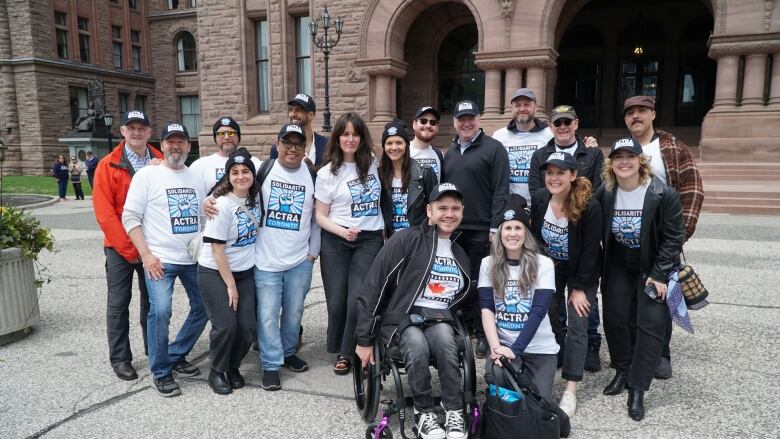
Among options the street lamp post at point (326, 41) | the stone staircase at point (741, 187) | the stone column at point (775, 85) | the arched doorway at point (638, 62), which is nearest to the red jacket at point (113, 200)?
the stone staircase at point (741, 187)

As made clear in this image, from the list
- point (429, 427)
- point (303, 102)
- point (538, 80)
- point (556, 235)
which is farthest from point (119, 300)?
point (538, 80)

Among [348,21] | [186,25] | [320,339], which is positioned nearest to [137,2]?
[186,25]

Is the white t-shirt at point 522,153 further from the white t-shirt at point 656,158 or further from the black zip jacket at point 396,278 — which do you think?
the black zip jacket at point 396,278

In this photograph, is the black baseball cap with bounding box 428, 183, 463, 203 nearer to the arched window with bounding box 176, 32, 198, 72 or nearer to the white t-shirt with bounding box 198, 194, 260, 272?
the white t-shirt with bounding box 198, 194, 260, 272

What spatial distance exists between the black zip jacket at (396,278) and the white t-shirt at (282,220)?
2.83ft

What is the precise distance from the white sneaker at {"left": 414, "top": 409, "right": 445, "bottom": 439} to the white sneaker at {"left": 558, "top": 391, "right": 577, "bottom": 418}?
3.02 feet

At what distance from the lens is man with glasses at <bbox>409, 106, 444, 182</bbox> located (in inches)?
165

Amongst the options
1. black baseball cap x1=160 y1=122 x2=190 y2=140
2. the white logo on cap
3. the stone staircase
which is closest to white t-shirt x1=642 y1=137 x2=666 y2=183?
the white logo on cap

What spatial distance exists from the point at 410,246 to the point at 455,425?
3.61ft

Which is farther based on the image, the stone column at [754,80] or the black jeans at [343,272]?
the stone column at [754,80]

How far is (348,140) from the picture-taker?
3947mm

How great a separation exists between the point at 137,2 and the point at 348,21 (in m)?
29.2

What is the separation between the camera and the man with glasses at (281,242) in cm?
389

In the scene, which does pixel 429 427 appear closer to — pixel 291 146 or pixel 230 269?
pixel 230 269
